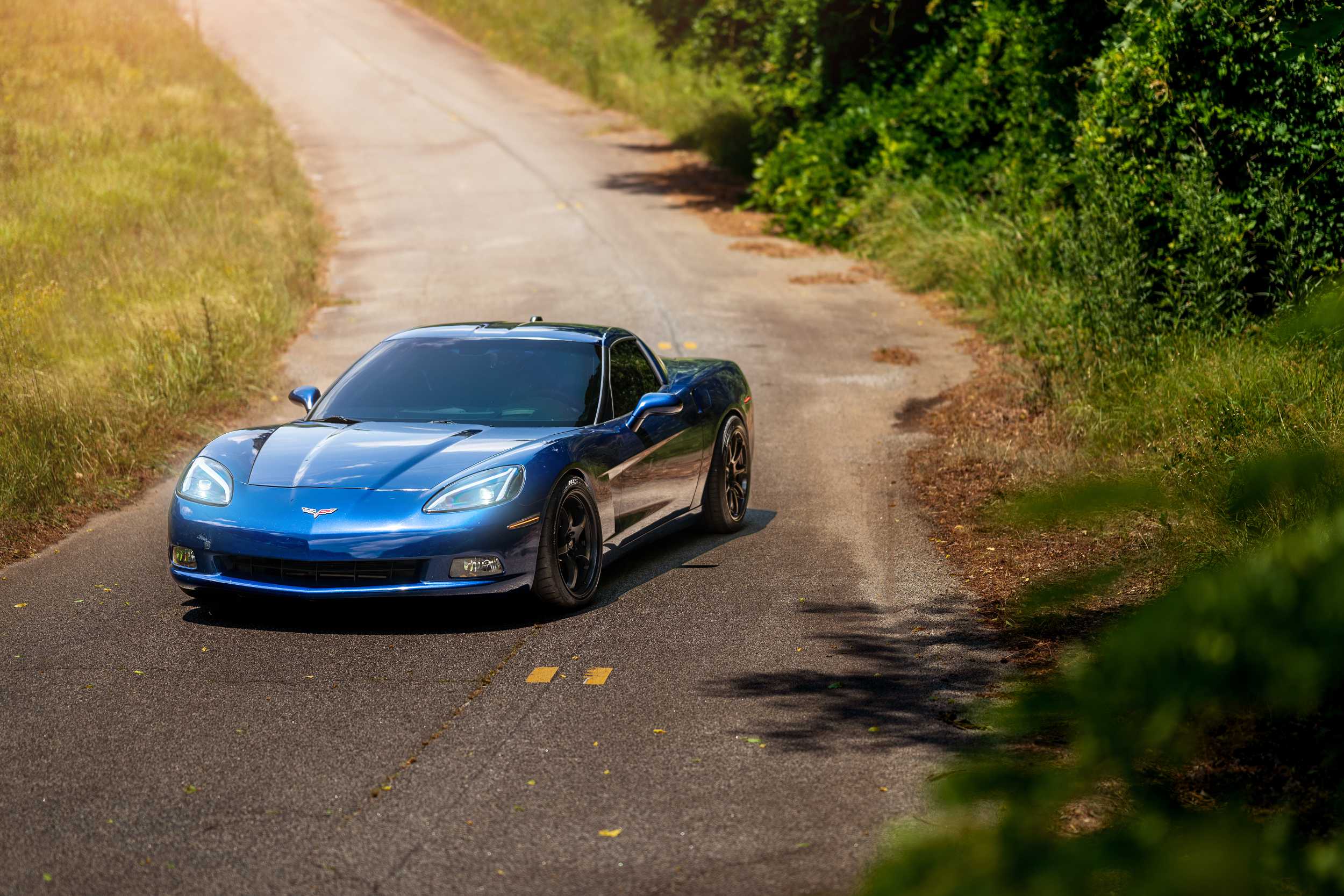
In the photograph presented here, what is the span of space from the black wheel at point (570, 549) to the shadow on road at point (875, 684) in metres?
1.11

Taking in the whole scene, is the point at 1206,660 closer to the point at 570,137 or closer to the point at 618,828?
the point at 618,828

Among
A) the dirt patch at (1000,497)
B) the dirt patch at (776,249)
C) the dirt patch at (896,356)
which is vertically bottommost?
the dirt patch at (896,356)

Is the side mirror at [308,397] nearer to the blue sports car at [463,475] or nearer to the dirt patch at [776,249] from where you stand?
the blue sports car at [463,475]

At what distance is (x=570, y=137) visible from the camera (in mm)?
33750

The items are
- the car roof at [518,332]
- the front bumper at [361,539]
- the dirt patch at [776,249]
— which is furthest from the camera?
the dirt patch at [776,249]

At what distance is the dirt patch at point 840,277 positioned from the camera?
817 inches

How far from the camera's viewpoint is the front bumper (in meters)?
6.91

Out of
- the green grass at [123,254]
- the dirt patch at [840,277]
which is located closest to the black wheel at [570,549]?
the green grass at [123,254]

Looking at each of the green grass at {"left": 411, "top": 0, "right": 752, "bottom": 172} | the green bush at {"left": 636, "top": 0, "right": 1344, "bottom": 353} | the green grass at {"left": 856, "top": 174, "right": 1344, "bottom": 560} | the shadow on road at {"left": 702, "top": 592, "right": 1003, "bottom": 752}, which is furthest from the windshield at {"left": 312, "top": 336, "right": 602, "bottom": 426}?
the green grass at {"left": 411, "top": 0, "right": 752, "bottom": 172}

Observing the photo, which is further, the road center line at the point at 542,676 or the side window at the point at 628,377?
the side window at the point at 628,377

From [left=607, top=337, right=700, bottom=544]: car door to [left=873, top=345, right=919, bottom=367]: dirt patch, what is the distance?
23.2ft

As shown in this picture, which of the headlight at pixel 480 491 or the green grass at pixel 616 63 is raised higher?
the green grass at pixel 616 63

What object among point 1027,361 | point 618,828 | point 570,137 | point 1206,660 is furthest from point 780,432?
point 570,137

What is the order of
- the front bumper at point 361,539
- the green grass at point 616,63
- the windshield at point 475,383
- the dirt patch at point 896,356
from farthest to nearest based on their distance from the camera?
the green grass at point 616,63, the dirt patch at point 896,356, the windshield at point 475,383, the front bumper at point 361,539
